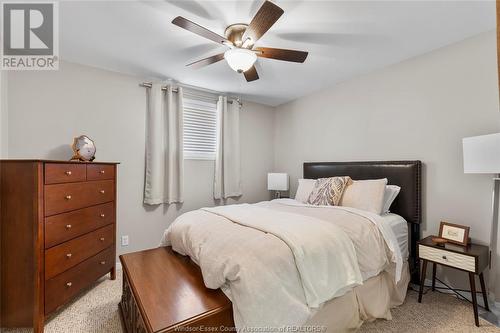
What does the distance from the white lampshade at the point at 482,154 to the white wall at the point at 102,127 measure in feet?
9.75

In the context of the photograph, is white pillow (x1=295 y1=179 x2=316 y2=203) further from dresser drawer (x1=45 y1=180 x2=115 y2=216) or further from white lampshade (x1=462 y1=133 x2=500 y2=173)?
dresser drawer (x1=45 y1=180 x2=115 y2=216)

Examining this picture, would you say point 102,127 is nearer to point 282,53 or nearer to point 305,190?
point 282,53

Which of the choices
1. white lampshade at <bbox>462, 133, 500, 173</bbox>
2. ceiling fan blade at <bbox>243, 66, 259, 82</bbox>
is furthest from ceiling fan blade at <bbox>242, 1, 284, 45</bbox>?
white lampshade at <bbox>462, 133, 500, 173</bbox>

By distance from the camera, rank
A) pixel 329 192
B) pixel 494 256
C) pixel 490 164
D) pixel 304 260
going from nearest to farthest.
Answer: pixel 304 260
pixel 490 164
pixel 494 256
pixel 329 192

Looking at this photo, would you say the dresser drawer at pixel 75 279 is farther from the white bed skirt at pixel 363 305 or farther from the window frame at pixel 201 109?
the white bed skirt at pixel 363 305

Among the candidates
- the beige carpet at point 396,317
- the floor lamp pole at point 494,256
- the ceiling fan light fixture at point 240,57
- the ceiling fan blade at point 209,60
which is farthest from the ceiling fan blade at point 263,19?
the beige carpet at point 396,317

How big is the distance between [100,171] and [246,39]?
1896 millimetres

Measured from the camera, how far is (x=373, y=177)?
2803 millimetres

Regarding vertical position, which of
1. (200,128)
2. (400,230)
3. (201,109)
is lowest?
(400,230)

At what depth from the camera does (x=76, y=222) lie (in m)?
2.04

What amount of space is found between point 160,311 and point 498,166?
246cm

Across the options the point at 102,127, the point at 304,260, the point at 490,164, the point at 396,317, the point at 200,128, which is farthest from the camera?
the point at 200,128

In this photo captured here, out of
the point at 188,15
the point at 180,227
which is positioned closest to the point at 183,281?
the point at 180,227

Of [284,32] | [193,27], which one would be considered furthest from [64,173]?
[284,32]
